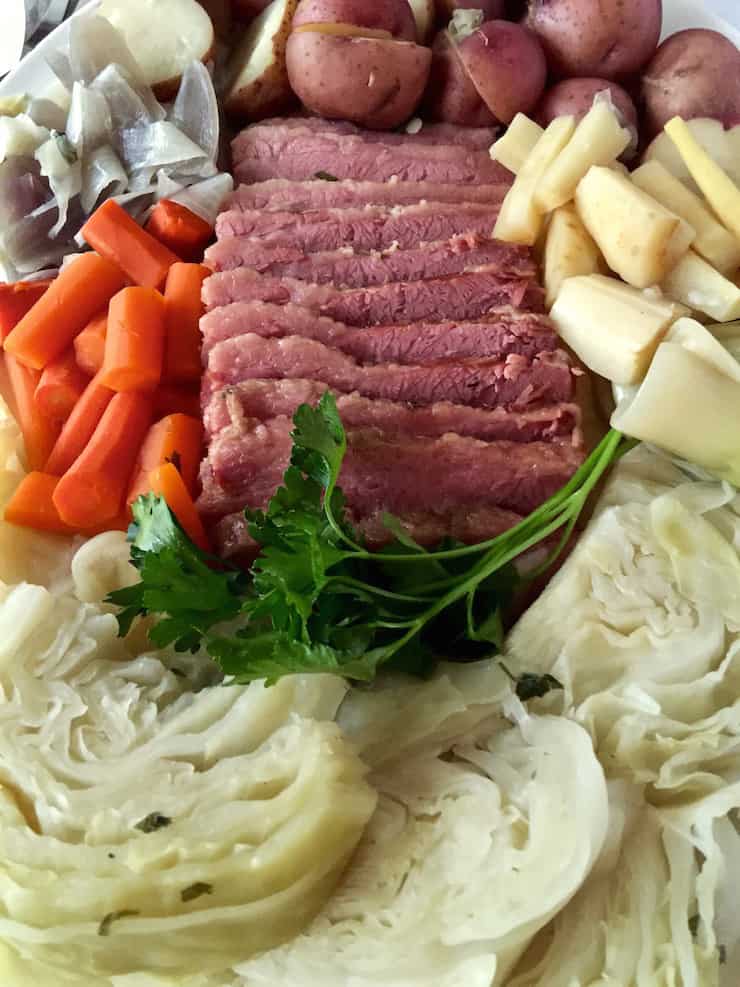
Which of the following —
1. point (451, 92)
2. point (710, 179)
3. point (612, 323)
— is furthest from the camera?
point (451, 92)

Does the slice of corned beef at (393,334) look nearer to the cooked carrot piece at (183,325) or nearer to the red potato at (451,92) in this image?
the cooked carrot piece at (183,325)

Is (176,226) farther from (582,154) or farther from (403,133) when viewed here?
(582,154)

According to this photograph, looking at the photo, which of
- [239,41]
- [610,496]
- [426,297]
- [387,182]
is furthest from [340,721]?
[239,41]

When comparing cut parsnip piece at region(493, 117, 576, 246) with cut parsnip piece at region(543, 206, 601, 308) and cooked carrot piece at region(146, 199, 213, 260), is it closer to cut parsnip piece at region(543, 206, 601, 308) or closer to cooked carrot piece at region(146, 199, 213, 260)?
cut parsnip piece at region(543, 206, 601, 308)

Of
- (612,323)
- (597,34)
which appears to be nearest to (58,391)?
(612,323)

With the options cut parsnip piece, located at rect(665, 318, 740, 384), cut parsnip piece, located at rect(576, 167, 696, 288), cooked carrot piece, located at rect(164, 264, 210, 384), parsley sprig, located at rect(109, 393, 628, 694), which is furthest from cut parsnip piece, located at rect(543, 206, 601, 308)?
cooked carrot piece, located at rect(164, 264, 210, 384)

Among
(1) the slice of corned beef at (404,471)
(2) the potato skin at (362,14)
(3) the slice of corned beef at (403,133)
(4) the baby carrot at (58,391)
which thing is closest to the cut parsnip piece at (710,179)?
(3) the slice of corned beef at (403,133)
